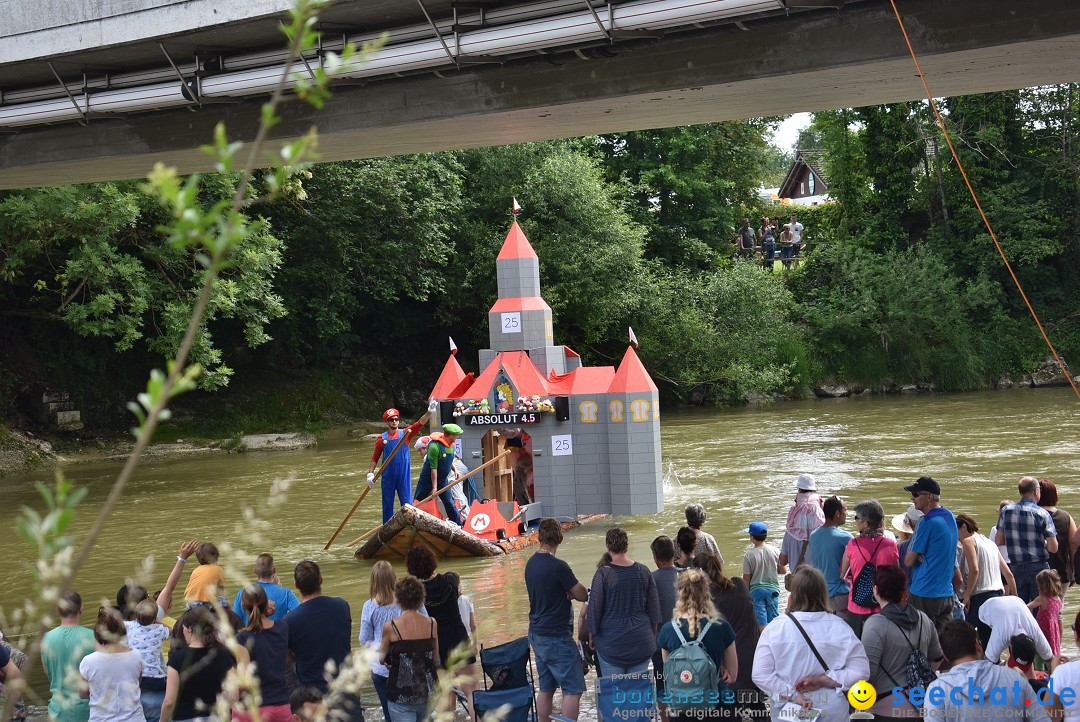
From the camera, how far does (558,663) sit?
24.5ft

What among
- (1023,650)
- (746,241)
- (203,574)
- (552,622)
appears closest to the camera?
(1023,650)

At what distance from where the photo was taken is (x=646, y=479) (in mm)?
17172

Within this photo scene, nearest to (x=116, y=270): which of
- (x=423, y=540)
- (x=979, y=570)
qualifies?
(x=423, y=540)

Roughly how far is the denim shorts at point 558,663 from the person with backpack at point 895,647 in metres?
2.04

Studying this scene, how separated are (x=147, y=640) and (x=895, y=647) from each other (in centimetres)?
415

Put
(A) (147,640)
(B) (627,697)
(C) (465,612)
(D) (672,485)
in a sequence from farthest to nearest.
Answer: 1. (D) (672,485)
2. (C) (465,612)
3. (B) (627,697)
4. (A) (147,640)

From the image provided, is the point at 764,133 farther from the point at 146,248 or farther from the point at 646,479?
the point at 646,479

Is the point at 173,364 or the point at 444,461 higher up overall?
the point at 173,364

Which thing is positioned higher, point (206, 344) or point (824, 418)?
point (206, 344)

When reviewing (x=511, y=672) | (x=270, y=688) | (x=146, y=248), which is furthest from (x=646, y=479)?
(x=146, y=248)

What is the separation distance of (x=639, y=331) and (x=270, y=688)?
104ft

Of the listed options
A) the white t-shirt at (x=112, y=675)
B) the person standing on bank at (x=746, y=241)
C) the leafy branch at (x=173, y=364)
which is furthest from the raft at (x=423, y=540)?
the person standing on bank at (x=746, y=241)

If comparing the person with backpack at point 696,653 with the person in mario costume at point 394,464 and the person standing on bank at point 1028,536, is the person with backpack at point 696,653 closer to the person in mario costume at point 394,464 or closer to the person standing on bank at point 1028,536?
the person standing on bank at point 1028,536

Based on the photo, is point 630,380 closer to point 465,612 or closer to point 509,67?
point 509,67
